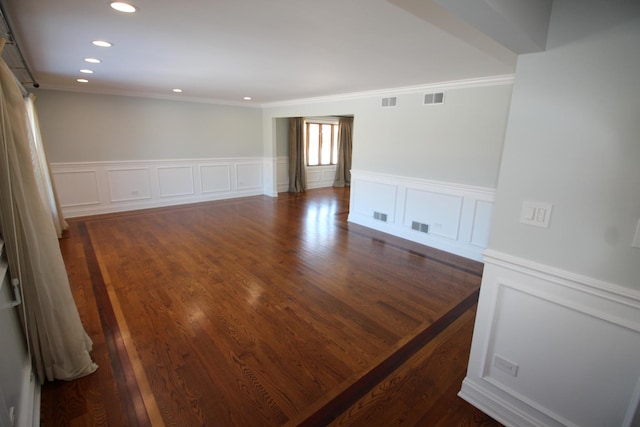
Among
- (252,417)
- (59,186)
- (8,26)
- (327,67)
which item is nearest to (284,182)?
(59,186)

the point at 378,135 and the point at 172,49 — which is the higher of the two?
the point at 172,49

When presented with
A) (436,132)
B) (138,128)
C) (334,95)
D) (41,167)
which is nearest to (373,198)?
(436,132)

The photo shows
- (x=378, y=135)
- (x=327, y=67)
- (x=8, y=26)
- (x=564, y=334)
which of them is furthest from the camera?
(x=378, y=135)

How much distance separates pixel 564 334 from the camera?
5.08 feet

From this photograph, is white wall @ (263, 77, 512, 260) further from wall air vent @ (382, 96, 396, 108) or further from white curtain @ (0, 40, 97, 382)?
white curtain @ (0, 40, 97, 382)

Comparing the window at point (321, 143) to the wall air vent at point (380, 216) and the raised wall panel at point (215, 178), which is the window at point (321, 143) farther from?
the wall air vent at point (380, 216)

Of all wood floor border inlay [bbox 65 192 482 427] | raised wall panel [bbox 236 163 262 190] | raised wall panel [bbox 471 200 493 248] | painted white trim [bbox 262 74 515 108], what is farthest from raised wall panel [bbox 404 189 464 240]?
raised wall panel [bbox 236 163 262 190]

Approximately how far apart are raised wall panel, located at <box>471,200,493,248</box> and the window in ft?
19.0

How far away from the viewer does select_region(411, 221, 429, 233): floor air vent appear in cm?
459

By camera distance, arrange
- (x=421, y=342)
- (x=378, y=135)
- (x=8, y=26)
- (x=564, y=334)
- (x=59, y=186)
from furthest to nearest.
Answer: 1. (x=59, y=186)
2. (x=378, y=135)
3. (x=421, y=342)
4. (x=8, y=26)
5. (x=564, y=334)

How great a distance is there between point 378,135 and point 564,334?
12.9ft

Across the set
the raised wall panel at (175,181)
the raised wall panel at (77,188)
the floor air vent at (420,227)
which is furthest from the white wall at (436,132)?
the raised wall panel at (77,188)

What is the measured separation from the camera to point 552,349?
5.24 ft

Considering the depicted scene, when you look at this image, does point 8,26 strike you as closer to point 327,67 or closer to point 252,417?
point 327,67
